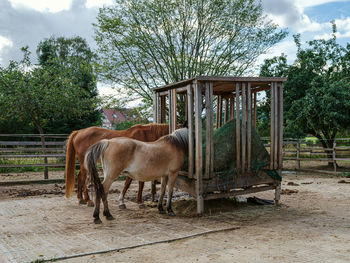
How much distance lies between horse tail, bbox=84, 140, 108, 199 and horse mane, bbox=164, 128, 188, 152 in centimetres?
127

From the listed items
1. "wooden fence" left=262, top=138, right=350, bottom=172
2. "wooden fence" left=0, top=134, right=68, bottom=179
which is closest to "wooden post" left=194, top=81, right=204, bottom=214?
"wooden fence" left=0, top=134, right=68, bottom=179

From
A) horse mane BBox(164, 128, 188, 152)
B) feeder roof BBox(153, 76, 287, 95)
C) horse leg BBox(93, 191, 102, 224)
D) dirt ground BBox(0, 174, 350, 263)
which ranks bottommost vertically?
dirt ground BBox(0, 174, 350, 263)

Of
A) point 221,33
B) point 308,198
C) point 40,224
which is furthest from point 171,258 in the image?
Answer: point 221,33

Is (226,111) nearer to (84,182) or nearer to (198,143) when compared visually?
(198,143)

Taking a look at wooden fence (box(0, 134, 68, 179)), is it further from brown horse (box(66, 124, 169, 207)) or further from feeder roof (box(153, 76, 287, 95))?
feeder roof (box(153, 76, 287, 95))

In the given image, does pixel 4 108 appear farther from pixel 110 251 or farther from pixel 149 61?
pixel 110 251

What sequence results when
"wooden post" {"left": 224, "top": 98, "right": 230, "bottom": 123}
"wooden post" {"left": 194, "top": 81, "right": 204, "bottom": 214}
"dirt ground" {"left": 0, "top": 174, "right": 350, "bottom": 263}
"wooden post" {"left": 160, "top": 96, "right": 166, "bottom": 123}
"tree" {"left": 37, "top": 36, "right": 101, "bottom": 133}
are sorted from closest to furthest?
1. "dirt ground" {"left": 0, "top": 174, "right": 350, "bottom": 263}
2. "wooden post" {"left": 194, "top": 81, "right": 204, "bottom": 214}
3. "wooden post" {"left": 160, "top": 96, "right": 166, "bottom": 123}
4. "wooden post" {"left": 224, "top": 98, "right": 230, "bottom": 123}
5. "tree" {"left": 37, "top": 36, "right": 101, "bottom": 133}

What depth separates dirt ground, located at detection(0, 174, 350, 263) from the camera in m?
3.77

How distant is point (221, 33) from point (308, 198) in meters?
9.38

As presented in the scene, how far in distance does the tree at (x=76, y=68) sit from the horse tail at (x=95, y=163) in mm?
9994

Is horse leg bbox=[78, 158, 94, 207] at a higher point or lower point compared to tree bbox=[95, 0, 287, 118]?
lower

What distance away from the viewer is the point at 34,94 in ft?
43.1

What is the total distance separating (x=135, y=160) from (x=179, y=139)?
38.8 inches

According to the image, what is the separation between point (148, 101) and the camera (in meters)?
14.9
